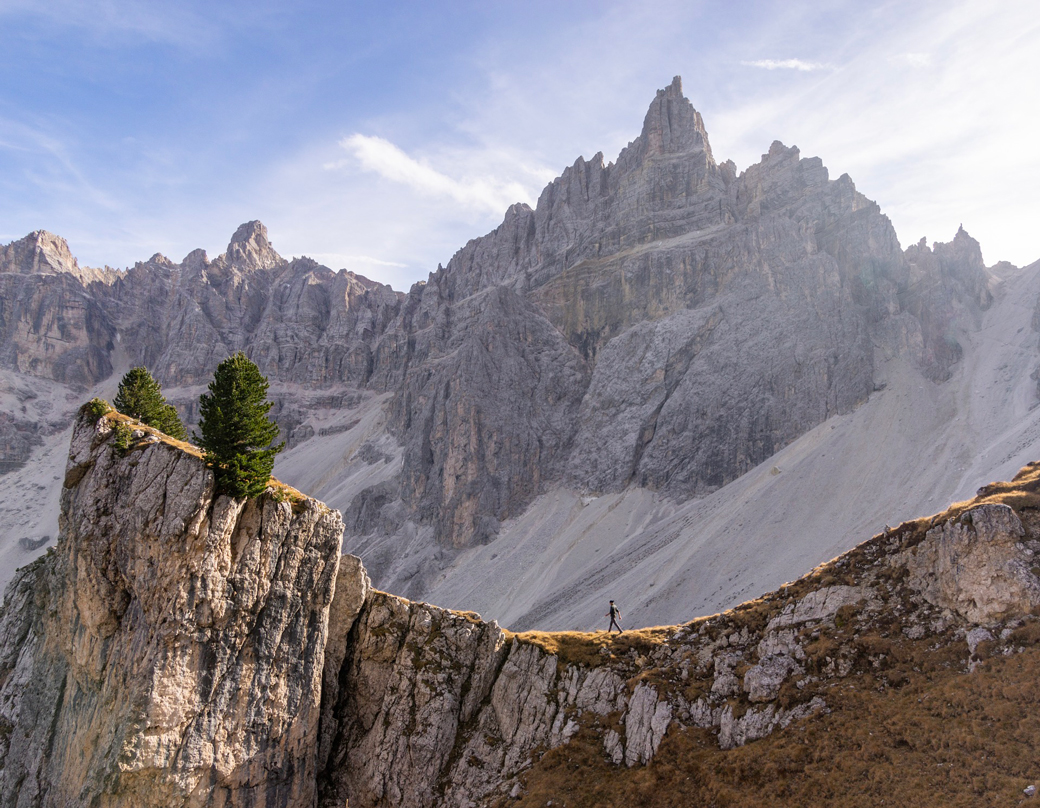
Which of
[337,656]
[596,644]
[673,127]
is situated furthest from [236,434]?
[673,127]

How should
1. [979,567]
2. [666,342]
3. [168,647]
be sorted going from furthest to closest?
[666,342] < [168,647] < [979,567]

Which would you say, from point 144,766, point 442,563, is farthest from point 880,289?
point 144,766

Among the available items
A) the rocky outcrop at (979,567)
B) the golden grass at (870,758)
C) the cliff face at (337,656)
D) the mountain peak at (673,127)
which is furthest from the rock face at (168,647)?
the mountain peak at (673,127)

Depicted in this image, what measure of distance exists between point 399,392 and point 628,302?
5959cm

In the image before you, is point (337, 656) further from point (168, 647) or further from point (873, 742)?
point (873, 742)

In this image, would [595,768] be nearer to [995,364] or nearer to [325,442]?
[995,364]

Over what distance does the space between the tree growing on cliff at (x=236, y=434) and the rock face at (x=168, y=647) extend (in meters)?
0.76

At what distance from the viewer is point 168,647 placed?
74.1 ft

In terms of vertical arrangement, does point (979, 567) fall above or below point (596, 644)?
above

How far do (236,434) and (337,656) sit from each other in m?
10.9

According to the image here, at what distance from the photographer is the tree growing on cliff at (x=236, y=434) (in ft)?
82.2

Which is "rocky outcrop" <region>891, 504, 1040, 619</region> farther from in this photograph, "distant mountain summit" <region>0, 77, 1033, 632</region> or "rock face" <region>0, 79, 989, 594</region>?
"rock face" <region>0, 79, 989, 594</region>

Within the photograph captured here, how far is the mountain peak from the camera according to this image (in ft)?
487

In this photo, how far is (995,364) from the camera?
10344cm
